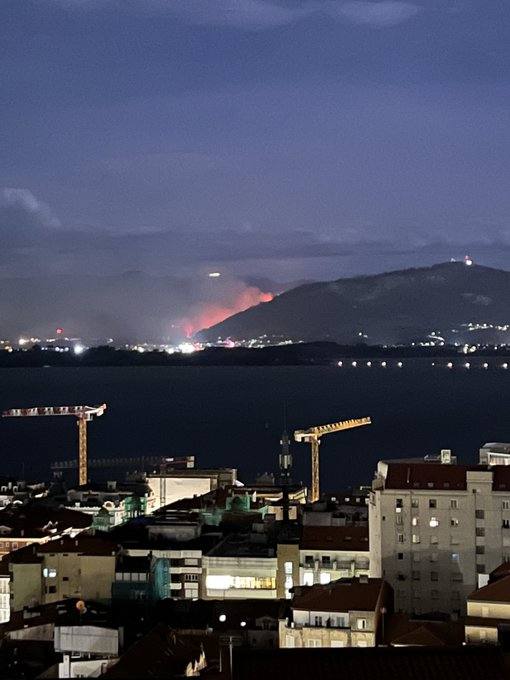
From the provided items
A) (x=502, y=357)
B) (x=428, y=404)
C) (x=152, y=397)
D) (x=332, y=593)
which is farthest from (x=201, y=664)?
(x=502, y=357)

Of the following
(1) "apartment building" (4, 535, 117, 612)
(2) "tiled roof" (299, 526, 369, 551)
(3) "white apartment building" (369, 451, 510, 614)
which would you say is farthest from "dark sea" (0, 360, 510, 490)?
(1) "apartment building" (4, 535, 117, 612)

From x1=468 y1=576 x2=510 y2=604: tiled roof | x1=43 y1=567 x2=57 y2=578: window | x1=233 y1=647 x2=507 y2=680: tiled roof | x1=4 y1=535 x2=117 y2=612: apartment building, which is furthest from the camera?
x1=43 y1=567 x2=57 y2=578: window

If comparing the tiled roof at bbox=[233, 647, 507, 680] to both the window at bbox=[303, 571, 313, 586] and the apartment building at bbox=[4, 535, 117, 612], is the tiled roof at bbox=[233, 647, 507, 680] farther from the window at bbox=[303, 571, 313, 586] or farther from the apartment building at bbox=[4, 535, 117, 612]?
the apartment building at bbox=[4, 535, 117, 612]

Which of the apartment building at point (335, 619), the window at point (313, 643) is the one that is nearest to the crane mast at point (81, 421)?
the apartment building at point (335, 619)

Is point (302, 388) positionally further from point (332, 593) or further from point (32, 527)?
point (332, 593)

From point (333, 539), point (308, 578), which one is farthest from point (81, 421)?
point (308, 578)
